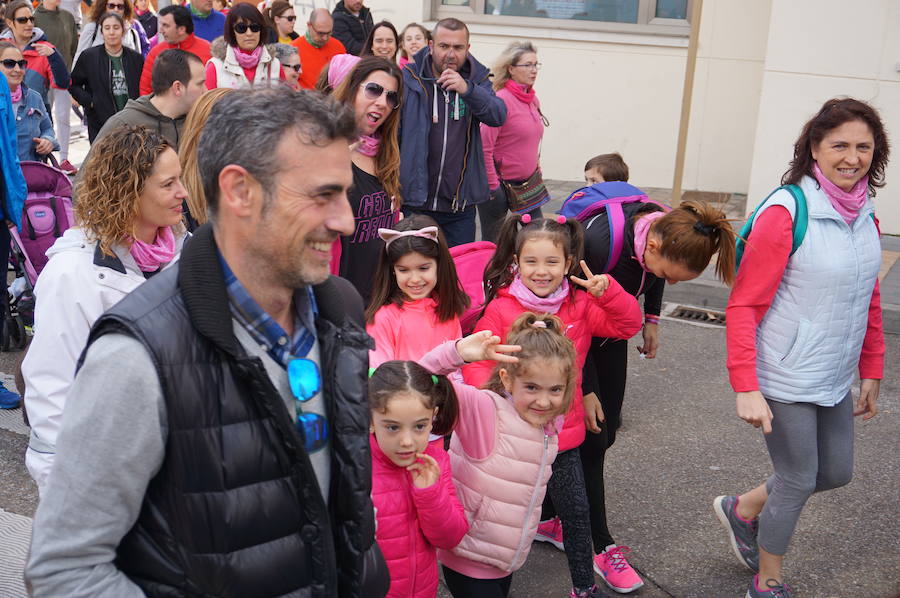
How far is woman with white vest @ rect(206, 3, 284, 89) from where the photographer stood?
7.71 meters

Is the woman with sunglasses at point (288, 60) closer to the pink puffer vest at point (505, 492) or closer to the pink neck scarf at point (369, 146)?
the pink neck scarf at point (369, 146)

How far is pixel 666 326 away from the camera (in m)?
7.36

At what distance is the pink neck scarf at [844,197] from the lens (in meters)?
3.51

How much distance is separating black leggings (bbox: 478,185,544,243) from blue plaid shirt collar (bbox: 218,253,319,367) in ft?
17.1

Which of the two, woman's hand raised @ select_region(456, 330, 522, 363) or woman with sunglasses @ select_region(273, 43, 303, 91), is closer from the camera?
woman's hand raised @ select_region(456, 330, 522, 363)

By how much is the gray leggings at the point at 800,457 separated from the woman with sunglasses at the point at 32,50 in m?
8.80

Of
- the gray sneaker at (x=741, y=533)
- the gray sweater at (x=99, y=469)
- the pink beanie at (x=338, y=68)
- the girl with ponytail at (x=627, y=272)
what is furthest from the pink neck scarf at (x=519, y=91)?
the gray sweater at (x=99, y=469)

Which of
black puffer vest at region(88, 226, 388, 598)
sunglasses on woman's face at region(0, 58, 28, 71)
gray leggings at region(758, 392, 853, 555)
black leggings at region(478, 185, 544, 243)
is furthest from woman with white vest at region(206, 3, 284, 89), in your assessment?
black puffer vest at region(88, 226, 388, 598)

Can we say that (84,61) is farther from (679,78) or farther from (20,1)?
(679,78)

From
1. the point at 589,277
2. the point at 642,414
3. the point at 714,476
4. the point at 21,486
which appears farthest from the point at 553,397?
the point at 21,486

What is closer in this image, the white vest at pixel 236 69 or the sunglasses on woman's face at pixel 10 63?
the white vest at pixel 236 69

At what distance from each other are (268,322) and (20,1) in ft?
33.1

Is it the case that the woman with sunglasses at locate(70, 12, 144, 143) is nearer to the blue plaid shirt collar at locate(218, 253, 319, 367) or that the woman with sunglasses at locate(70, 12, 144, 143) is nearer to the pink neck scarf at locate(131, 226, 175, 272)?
the pink neck scarf at locate(131, 226, 175, 272)

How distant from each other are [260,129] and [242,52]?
6583 millimetres
